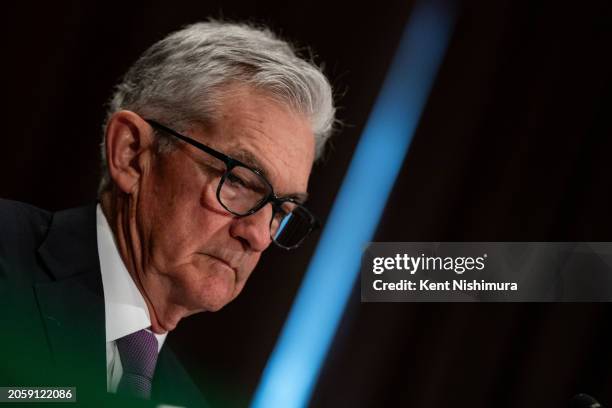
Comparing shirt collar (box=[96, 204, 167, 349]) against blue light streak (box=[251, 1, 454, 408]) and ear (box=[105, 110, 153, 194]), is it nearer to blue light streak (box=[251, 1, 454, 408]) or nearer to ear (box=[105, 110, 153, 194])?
ear (box=[105, 110, 153, 194])

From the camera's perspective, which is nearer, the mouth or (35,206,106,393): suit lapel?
(35,206,106,393): suit lapel

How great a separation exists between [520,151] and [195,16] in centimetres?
74

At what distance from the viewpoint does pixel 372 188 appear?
1.35 m

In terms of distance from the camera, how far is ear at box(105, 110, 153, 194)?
1119 millimetres

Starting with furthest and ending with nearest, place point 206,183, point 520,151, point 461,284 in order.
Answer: point 520,151, point 461,284, point 206,183

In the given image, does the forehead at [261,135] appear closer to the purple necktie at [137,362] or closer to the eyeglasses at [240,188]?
the eyeglasses at [240,188]

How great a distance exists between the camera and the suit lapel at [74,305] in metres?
0.96

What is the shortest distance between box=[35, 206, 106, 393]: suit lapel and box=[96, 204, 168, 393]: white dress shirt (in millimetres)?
24

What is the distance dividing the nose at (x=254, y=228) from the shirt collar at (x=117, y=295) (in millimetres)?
197

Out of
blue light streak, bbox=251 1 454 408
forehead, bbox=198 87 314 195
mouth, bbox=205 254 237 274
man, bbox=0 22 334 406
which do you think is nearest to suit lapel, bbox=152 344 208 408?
man, bbox=0 22 334 406

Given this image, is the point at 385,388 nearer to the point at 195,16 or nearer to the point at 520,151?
the point at 520,151

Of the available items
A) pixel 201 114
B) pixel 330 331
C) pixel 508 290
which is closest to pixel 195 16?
pixel 201 114

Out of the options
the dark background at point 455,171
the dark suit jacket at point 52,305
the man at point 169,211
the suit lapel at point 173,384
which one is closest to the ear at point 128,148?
the man at point 169,211

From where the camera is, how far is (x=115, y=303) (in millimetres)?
1063
